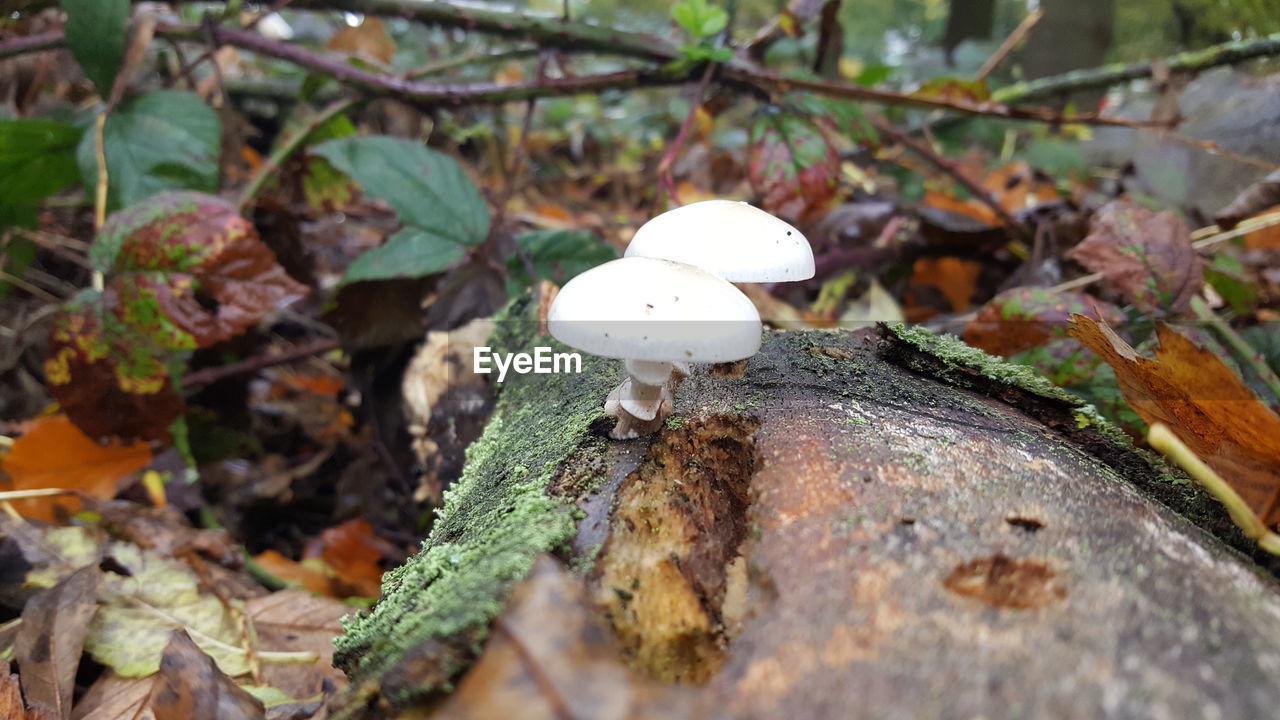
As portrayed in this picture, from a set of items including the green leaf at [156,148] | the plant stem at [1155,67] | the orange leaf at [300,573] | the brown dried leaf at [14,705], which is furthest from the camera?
the plant stem at [1155,67]

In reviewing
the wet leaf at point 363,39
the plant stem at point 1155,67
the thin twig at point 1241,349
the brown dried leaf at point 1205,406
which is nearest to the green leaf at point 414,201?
the brown dried leaf at point 1205,406

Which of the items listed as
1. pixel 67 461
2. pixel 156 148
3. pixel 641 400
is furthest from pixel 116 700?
pixel 156 148

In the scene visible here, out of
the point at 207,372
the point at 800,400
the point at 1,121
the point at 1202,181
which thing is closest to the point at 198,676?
the point at 800,400

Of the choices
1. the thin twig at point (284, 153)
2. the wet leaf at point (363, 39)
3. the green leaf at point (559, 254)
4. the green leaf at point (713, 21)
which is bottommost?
the green leaf at point (559, 254)

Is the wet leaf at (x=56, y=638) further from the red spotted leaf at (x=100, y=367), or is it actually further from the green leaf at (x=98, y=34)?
the green leaf at (x=98, y=34)

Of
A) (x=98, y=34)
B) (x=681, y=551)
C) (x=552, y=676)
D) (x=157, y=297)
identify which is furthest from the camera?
(x=98, y=34)

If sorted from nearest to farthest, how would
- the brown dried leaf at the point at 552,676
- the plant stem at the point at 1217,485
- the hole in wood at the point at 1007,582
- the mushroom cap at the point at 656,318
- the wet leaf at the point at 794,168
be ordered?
1. the brown dried leaf at the point at 552,676
2. the hole in wood at the point at 1007,582
3. the plant stem at the point at 1217,485
4. the mushroom cap at the point at 656,318
5. the wet leaf at the point at 794,168

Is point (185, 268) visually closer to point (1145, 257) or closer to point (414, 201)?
point (414, 201)
